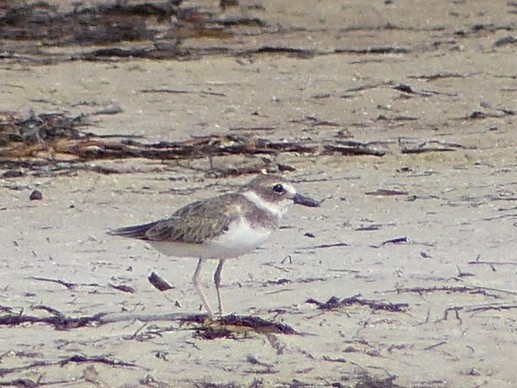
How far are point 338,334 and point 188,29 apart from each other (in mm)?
7317

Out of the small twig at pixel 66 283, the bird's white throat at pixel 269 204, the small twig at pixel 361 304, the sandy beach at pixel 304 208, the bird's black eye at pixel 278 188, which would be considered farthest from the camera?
the small twig at pixel 66 283

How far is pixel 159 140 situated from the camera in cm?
1139

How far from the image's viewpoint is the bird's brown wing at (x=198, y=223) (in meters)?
6.83

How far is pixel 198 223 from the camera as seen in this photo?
6883 mm

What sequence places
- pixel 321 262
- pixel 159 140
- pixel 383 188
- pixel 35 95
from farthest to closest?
1. pixel 35 95
2. pixel 159 140
3. pixel 383 188
4. pixel 321 262

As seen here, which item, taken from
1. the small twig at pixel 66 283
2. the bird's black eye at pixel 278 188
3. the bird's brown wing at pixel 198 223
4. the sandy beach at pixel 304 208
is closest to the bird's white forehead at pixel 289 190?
the bird's black eye at pixel 278 188

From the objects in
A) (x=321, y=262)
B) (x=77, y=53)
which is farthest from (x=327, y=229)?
(x=77, y=53)

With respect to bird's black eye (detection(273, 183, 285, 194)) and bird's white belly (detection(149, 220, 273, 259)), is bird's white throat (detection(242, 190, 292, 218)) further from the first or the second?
bird's white belly (detection(149, 220, 273, 259))

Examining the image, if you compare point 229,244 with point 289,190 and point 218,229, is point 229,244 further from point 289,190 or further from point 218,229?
point 289,190

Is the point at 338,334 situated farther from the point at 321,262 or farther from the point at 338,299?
the point at 321,262

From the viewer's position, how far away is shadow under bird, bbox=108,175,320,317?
6.81 meters

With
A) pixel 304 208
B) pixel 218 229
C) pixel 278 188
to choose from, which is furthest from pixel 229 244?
pixel 304 208

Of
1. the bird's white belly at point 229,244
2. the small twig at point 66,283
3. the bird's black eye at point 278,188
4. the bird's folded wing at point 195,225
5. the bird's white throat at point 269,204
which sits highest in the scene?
the bird's black eye at point 278,188

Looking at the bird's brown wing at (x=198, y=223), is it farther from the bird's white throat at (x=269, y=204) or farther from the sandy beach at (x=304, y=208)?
the sandy beach at (x=304, y=208)
